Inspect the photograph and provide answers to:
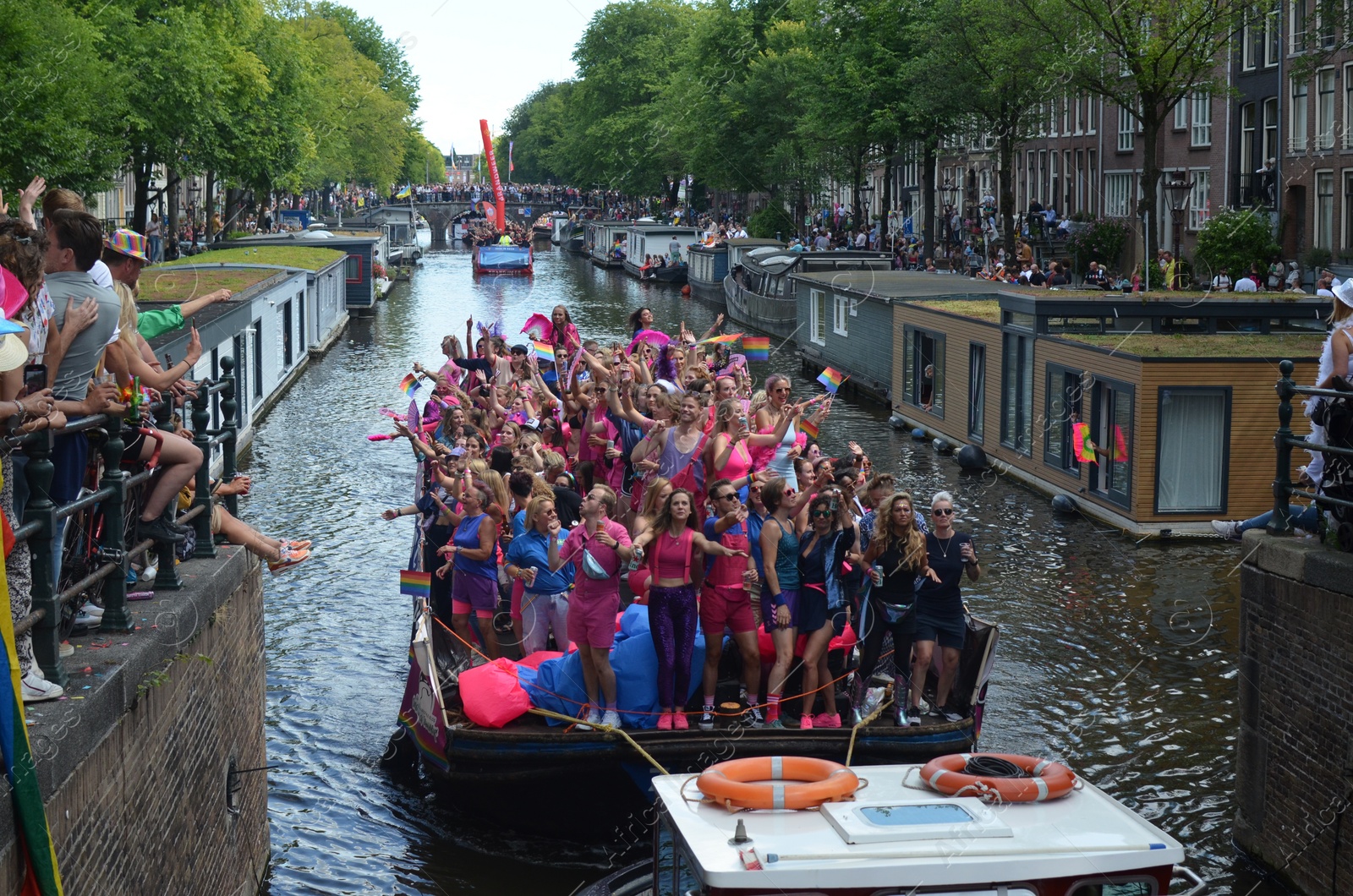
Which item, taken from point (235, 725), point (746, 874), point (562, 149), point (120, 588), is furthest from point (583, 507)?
point (562, 149)

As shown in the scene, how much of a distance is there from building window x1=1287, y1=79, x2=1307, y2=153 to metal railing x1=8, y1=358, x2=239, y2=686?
123ft

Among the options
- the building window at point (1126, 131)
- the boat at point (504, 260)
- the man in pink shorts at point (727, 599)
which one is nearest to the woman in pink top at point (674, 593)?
the man in pink shorts at point (727, 599)

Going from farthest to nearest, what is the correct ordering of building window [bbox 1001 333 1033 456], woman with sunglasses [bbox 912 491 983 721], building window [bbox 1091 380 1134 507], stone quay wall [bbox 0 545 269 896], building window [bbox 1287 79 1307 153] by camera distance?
building window [bbox 1287 79 1307 153] → building window [bbox 1001 333 1033 456] → building window [bbox 1091 380 1134 507] → woman with sunglasses [bbox 912 491 983 721] → stone quay wall [bbox 0 545 269 896]

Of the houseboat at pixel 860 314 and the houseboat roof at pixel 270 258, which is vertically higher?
the houseboat roof at pixel 270 258

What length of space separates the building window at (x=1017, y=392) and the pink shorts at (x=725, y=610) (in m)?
15.4

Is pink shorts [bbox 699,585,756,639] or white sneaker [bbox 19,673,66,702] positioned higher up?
white sneaker [bbox 19,673,66,702]

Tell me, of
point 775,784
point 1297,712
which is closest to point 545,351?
point 1297,712

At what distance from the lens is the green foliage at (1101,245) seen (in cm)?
4800

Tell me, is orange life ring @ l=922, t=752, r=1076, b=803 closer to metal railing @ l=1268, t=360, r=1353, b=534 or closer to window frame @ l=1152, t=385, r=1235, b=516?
metal railing @ l=1268, t=360, r=1353, b=534

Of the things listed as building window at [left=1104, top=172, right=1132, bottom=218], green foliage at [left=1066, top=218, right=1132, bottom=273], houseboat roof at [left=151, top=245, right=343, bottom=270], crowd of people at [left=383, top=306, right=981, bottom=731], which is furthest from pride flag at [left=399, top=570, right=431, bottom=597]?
building window at [left=1104, top=172, right=1132, bottom=218]

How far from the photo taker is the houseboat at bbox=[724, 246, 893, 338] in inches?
1893

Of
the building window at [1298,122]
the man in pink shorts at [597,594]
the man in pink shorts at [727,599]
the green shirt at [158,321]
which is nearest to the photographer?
the green shirt at [158,321]

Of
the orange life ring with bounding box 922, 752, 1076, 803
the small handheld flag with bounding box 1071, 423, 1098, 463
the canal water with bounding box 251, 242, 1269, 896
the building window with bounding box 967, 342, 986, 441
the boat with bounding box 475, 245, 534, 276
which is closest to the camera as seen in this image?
the orange life ring with bounding box 922, 752, 1076, 803

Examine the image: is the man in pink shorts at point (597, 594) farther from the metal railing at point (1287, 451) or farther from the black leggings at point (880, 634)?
the metal railing at point (1287, 451)
